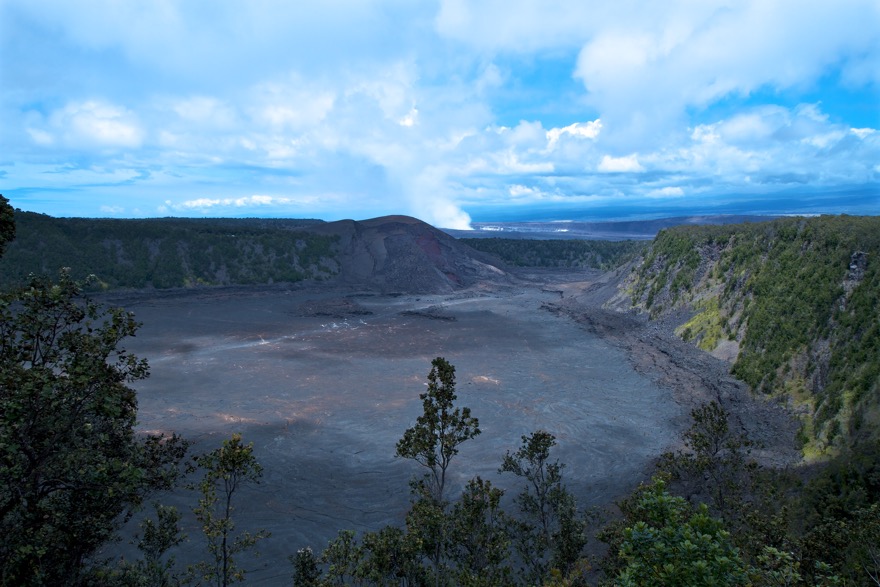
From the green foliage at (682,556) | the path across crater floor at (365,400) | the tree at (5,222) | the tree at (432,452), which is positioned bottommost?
the path across crater floor at (365,400)

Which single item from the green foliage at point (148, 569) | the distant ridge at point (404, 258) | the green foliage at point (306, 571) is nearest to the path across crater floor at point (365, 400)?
the green foliage at point (148, 569)

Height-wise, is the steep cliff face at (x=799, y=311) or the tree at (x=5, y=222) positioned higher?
the tree at (x=5, y=222)

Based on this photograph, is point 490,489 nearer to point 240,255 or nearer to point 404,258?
point 404,258

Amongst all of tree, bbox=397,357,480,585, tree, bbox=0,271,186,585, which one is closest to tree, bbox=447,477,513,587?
tree, bbox=397,357,480,585

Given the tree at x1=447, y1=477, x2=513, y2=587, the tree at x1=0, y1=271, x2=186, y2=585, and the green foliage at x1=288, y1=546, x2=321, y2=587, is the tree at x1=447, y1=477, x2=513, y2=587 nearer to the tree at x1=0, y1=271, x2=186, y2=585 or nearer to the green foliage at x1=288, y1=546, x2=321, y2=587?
the green foliage at x1=288, y1=546, x2=321, y2=587

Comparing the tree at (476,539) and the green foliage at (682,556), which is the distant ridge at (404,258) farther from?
the green foliage at (682,556)

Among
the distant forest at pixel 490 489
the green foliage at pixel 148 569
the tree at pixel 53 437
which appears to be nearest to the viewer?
the tree at pixel 53 437

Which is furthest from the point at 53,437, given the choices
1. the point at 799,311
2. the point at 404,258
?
the point at 404,258
